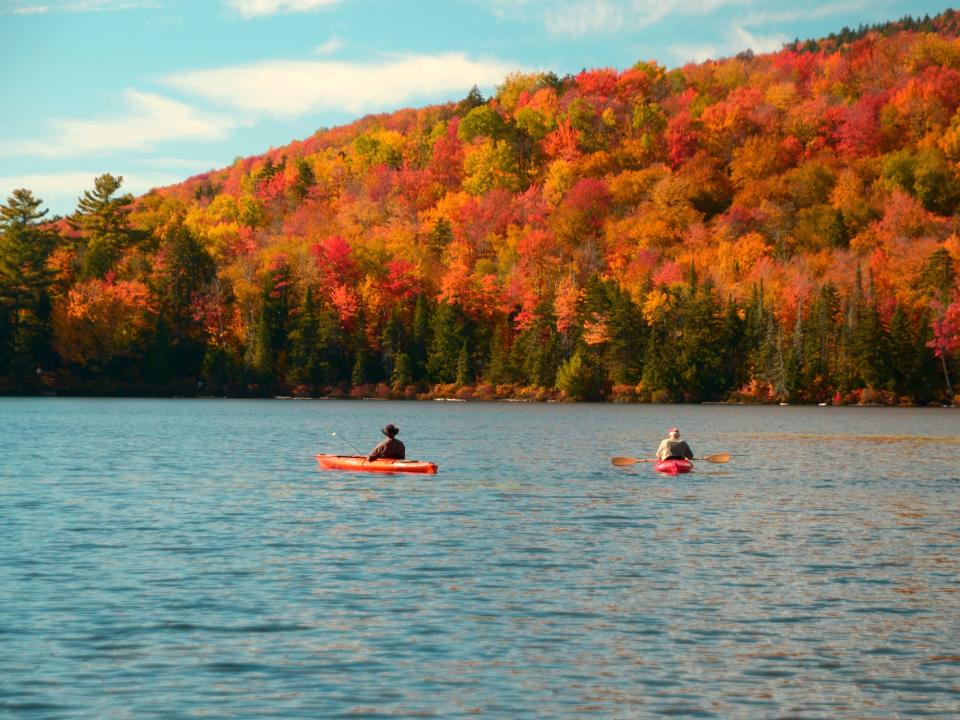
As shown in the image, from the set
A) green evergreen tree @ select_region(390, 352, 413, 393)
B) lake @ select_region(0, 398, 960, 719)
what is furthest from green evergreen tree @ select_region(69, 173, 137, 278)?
lake @ select_region(0, 398, 960, 719)

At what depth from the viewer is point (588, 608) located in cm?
2133

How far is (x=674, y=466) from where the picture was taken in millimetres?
47125

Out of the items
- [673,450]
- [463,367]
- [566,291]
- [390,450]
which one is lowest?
[390,450]

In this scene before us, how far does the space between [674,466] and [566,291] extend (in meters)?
99.0

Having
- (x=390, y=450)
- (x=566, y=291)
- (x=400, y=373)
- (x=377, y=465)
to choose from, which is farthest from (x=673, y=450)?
(x=400, y=373)

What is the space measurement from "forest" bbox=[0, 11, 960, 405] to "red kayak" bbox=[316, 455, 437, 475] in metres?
91.4

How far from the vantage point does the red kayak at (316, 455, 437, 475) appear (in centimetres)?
4462

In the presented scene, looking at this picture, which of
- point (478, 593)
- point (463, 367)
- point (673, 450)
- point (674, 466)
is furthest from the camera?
point (463, 367)

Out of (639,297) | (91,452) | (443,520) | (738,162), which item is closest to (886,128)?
(738,162)

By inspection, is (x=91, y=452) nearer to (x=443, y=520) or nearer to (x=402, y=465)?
(x=402, y=465)

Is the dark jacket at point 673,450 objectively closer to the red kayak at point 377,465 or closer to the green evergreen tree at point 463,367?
the red kayak at point 377,465

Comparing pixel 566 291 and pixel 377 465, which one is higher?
pixel 566 291

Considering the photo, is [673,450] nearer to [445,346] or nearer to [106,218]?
[445,346]

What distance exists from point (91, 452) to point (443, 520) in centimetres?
2982
